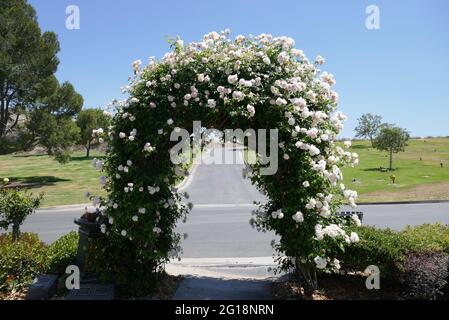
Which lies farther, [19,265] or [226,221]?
[226,221]

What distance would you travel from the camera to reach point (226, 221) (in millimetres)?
15305

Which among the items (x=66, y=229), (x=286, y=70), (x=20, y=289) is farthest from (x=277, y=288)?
(x=66, y=229)

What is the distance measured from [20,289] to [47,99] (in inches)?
1065

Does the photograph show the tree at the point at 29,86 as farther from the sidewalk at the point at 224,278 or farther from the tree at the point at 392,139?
the tree at the point at 392,139

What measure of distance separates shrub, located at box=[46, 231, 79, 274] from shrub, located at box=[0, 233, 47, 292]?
0.11m

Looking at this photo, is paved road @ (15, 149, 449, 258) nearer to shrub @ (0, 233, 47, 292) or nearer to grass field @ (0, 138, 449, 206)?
grass field @ (0, 138, 449, 206)

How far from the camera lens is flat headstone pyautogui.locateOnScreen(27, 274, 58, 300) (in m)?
6.36

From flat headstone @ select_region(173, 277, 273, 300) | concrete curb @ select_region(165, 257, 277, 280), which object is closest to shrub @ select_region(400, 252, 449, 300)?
flat headstone @ select_region(173, 277, 273, 300)

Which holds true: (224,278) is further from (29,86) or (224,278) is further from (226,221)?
(29,86)

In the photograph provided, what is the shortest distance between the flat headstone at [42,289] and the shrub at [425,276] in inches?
215

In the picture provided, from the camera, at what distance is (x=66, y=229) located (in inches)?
559

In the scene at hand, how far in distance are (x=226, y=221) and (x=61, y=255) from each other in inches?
342

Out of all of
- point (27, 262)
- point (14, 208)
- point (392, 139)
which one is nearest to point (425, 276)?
point (27, 262)
